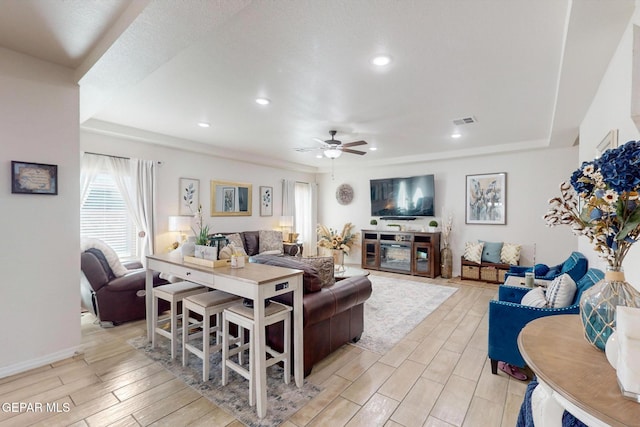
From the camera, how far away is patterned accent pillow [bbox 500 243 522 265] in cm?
529

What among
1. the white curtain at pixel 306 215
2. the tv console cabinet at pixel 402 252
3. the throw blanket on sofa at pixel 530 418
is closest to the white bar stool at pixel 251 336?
the throw blanket on sofa at pixel 530 418

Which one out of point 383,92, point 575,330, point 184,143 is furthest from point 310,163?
point 575,330

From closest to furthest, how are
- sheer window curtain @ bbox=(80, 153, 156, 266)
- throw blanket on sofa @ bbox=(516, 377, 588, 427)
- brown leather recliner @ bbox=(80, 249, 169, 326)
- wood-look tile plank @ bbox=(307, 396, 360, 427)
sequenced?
throw blanket on sofa @ bbox=(516, 377, 588, 427)
wood-look tile plank @ bbox=(307, 396, 360, 427)
brown leather recliner @ bbox=(80, 249, 169, 326)
sheer window curtain @ bbox=(80, 153, 156, 266)

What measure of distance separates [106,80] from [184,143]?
2.63 m

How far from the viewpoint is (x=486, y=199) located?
579cm

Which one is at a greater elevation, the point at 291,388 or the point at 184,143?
the point at 184,143

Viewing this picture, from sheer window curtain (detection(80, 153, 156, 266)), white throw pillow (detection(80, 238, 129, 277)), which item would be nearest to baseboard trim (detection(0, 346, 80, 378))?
white throw pillow (detection(80, 238, 129, 277))

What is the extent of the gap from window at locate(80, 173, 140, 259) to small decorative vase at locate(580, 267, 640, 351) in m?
5.37

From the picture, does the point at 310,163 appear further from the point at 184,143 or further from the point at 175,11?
the point at 175,11

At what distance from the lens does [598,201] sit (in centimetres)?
102

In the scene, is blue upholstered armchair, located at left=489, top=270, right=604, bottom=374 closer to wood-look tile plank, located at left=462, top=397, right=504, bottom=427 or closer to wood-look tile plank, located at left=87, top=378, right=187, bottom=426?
wood-look tile plank, located at left=462, top=397, right=504, bottom=427

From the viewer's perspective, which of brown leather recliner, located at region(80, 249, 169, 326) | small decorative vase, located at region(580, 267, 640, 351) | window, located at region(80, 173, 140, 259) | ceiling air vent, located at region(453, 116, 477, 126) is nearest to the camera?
small decorative vase, located at region(580, 267, 640, 351)

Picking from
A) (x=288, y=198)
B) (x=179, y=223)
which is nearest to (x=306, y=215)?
(x=288, y=198)

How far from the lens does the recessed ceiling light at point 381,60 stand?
2.38 metres
